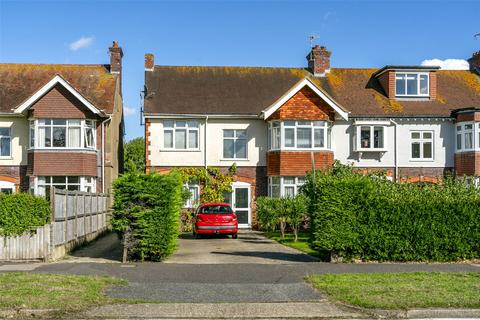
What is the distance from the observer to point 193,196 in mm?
31766

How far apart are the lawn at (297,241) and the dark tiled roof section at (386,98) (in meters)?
7.91

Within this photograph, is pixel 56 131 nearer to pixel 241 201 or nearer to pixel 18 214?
pixel 241 201

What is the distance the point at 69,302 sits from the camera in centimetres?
1039

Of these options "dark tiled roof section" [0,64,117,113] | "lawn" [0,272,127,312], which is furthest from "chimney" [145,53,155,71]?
"lawn" [0,272,127,312]

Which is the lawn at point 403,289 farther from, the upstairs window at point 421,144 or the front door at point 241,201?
the upstairs window at point 421,144

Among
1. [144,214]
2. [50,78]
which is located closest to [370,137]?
[50,78]

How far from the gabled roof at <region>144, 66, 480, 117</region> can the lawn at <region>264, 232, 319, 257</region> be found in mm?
6718

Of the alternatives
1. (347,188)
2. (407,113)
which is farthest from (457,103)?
(347,188)

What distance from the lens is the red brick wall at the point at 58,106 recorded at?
3017 centimetres

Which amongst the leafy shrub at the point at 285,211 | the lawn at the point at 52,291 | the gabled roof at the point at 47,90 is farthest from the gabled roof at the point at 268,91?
the lawn at the point at 52,291

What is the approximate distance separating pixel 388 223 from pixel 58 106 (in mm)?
18867

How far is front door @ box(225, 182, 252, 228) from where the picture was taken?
32.0 metres

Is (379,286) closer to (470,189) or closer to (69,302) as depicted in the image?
(69,302)

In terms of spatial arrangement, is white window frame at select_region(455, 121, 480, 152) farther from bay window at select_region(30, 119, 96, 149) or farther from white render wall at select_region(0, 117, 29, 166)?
white render wall at select_region(0, 117, 29, 166)
